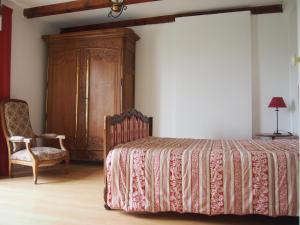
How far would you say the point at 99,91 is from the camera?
437cm

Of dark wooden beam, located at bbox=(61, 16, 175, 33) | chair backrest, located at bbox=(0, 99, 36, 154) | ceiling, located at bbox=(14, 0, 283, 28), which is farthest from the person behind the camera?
dark wooden beam, located at bbox=(61, 16, 175, 33)

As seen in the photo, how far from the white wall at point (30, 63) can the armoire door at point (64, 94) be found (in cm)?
16

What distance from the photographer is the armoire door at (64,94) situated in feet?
14.7

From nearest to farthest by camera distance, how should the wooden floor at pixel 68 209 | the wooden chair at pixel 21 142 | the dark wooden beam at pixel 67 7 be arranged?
1. the wooden floor at pixel 68 209
2. the wooden chair at pixel 21 142
3. the dark wooden beam at pixel 67 7

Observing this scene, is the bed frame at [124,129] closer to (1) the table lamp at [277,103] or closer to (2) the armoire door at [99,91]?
(2) the armoire door at [99,91]

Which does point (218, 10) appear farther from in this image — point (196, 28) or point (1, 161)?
point (1, 161)

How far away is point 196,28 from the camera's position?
4.36 meters

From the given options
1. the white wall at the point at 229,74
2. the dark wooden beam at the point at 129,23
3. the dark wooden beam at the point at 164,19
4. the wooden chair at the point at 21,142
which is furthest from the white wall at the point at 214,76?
the wooden chair at the point at 21,142

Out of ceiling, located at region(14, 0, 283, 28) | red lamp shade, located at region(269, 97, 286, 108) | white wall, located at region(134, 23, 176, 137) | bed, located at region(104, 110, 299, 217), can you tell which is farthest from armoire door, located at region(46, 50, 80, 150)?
red lamp shade, located at region(269, 97, 286, 108)

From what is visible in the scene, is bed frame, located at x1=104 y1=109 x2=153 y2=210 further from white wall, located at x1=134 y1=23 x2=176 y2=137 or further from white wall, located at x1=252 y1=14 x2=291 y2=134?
white wall, located at x1=252 y1=14 x2=291 y2=134

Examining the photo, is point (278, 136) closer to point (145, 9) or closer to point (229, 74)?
point (229, 74)

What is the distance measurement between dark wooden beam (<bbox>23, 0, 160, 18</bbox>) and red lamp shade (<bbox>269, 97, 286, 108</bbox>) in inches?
90.8

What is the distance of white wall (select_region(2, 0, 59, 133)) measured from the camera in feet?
13.3

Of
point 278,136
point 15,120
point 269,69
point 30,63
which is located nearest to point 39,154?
point 15,120
